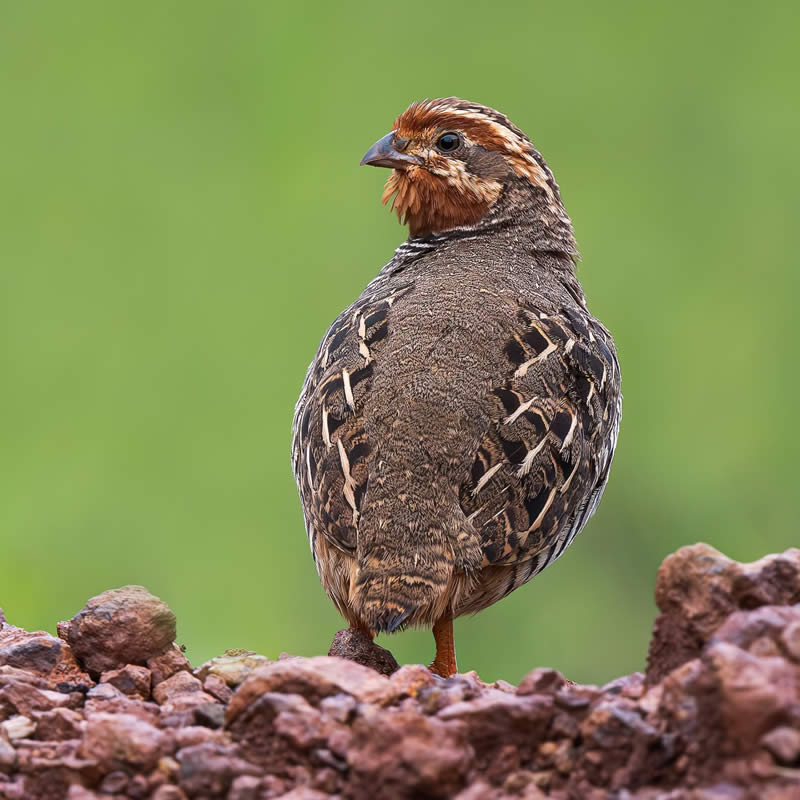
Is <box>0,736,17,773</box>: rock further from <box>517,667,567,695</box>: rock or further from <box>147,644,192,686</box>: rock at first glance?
<box>517,667,567,695</box>: rock

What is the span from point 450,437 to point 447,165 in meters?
2.49

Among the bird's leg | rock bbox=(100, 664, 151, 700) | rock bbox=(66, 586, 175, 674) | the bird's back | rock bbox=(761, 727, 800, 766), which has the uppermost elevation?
the bird's back

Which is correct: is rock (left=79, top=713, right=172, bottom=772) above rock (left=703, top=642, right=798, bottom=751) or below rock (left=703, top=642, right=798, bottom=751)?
above

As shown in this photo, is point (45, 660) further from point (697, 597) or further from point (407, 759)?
point (697, 597)

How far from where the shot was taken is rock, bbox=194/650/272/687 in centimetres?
486

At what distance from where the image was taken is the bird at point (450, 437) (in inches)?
224

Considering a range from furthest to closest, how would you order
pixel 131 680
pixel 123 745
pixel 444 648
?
pixel 444 648
pixel 131 680
pixel 123 745

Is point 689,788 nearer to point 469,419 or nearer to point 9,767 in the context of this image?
point 9,767

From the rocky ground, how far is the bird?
136 centimetres

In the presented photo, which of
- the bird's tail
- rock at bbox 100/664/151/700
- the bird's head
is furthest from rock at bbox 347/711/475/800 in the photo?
the bird's head

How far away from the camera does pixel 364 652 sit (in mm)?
5855

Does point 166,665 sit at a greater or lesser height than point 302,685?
greater

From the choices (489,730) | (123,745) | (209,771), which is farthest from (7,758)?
(489,730)

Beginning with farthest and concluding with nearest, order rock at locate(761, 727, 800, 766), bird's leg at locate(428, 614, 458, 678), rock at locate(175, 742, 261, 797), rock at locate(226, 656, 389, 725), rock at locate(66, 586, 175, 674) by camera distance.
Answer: bird's leg at locate(428, 614, 458, 678)
rock at locate(66, 586, 175, 674)
rock at locate(226, 656, 389, 725)
rock at locate(175, 742, 261, 797)
rock at locate(761, 727, 800, 766)
